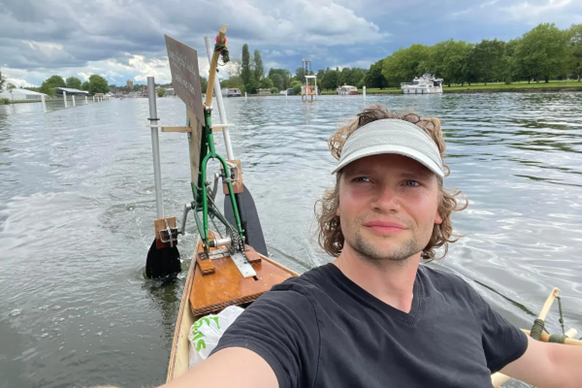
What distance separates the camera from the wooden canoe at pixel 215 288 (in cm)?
303

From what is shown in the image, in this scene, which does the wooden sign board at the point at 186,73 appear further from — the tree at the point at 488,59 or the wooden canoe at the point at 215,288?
the tree at the point at 488,59

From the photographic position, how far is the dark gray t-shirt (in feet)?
4.45

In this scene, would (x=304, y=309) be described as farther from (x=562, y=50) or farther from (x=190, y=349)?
(x=562, y=50)

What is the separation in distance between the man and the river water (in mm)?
676

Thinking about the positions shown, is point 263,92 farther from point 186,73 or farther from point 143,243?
point 186,73

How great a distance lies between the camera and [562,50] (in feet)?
254

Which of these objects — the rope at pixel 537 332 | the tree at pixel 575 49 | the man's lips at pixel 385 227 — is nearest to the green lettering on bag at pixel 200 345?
the man's lips at pixel 385 227

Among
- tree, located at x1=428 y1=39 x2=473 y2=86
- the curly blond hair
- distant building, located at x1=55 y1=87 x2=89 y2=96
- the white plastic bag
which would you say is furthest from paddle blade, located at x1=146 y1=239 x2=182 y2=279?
distant building, located at x1=55 y1=87 x2=89 y2=96

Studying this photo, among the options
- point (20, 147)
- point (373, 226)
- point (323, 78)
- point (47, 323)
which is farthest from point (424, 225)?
point (323, 78)

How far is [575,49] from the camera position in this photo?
7600cm

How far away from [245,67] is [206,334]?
16417cm

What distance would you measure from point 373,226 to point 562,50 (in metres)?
96.2

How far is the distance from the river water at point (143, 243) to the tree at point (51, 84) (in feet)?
509

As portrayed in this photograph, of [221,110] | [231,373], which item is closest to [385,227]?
[231,373]
